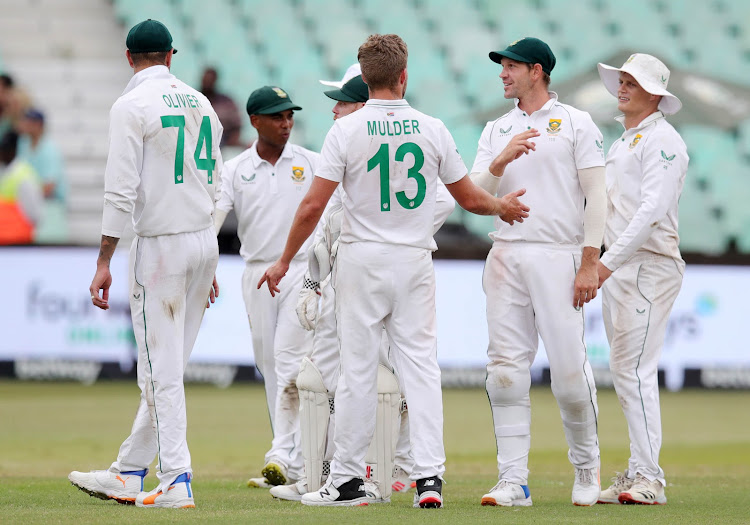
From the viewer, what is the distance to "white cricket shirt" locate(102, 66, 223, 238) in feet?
17.8

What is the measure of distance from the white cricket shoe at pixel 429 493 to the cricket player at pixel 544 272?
1.35 ft

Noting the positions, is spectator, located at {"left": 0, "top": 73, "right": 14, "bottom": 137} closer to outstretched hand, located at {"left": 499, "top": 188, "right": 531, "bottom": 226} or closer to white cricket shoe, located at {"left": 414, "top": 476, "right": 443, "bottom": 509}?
outstretched hand, located at {"left": 499, "top": 188, "right": 531, "bottom": 226}

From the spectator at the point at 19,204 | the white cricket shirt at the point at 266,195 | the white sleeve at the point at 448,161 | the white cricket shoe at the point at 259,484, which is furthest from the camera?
the spectator at the point at 19,204

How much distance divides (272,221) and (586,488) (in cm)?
266

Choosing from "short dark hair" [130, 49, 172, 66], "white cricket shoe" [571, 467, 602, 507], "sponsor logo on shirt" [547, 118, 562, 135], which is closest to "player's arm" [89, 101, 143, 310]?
"short dark hair" [130, 49, 172, 66]

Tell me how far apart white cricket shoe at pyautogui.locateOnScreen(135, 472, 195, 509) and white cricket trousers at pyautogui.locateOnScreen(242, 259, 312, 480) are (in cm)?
143

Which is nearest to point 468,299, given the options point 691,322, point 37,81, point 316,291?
point 691,322

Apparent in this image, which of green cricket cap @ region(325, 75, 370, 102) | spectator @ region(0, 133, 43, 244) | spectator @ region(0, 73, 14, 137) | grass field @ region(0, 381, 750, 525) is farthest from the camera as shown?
spectator @ region(0, 73, 14, 137)

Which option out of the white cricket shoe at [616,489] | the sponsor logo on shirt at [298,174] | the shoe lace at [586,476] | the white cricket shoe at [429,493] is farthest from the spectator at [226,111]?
the white cricket shoe at [429,493]

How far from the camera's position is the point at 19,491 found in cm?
637

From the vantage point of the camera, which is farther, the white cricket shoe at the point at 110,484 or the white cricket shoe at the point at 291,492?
the white cricket shoe at the point at 291,492

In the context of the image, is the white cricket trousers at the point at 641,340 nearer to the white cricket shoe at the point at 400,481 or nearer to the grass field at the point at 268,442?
the grass field at the point at 268,442

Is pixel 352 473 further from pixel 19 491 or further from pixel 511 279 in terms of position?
pixel 19 491

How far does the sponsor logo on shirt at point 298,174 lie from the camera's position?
7.51 metres
